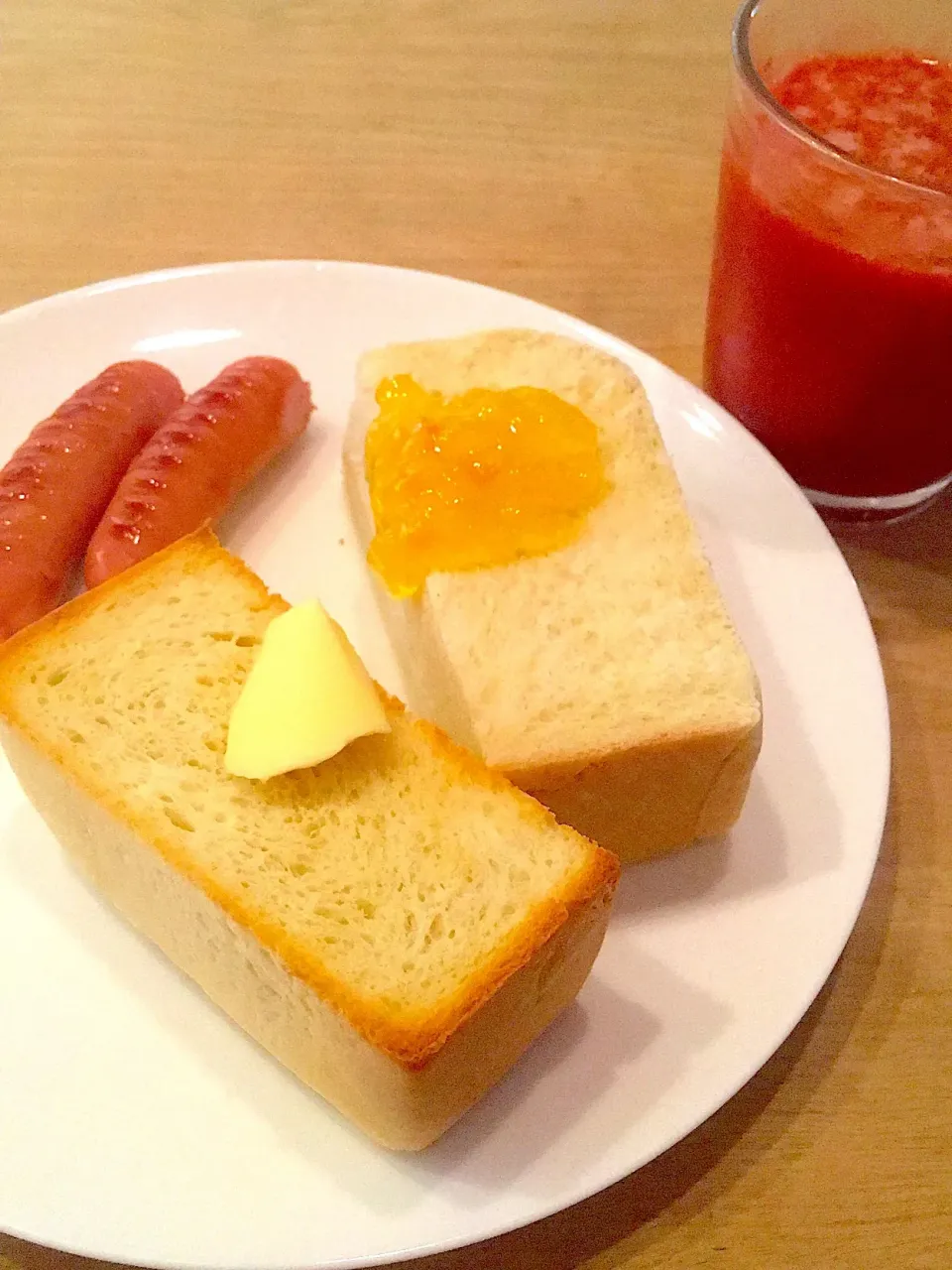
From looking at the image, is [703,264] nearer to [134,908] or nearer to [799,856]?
[799,856]

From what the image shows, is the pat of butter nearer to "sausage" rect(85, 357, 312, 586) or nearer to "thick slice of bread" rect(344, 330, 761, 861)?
"thick slice of bread" rect(344, 330, 761, 861)

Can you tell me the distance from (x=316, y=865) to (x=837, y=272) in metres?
1.26

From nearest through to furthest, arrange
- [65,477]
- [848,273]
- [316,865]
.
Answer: [316,865] → [848,273] → [65,477]

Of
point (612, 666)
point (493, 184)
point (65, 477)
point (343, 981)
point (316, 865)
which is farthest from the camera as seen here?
point (493, 184)

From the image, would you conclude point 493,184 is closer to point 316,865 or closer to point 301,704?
point 301,704

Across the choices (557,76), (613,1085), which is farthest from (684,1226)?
(557,76)

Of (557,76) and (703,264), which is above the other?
(557,76)

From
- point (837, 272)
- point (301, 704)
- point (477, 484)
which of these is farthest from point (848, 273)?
point (301, 704)

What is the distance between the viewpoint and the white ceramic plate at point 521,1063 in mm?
1296

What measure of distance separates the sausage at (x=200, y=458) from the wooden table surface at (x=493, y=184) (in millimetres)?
761

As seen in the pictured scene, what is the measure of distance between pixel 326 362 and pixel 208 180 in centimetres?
85

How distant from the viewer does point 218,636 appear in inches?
63.3

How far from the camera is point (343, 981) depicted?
1265mm

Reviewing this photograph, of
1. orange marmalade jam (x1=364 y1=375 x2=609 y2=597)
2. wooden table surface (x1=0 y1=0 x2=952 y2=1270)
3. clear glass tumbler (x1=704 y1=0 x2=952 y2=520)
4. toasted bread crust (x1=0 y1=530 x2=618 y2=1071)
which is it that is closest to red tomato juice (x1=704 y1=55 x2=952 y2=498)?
clear glass tumbler (x1=704 y1=0 x2=952 y2=520)
